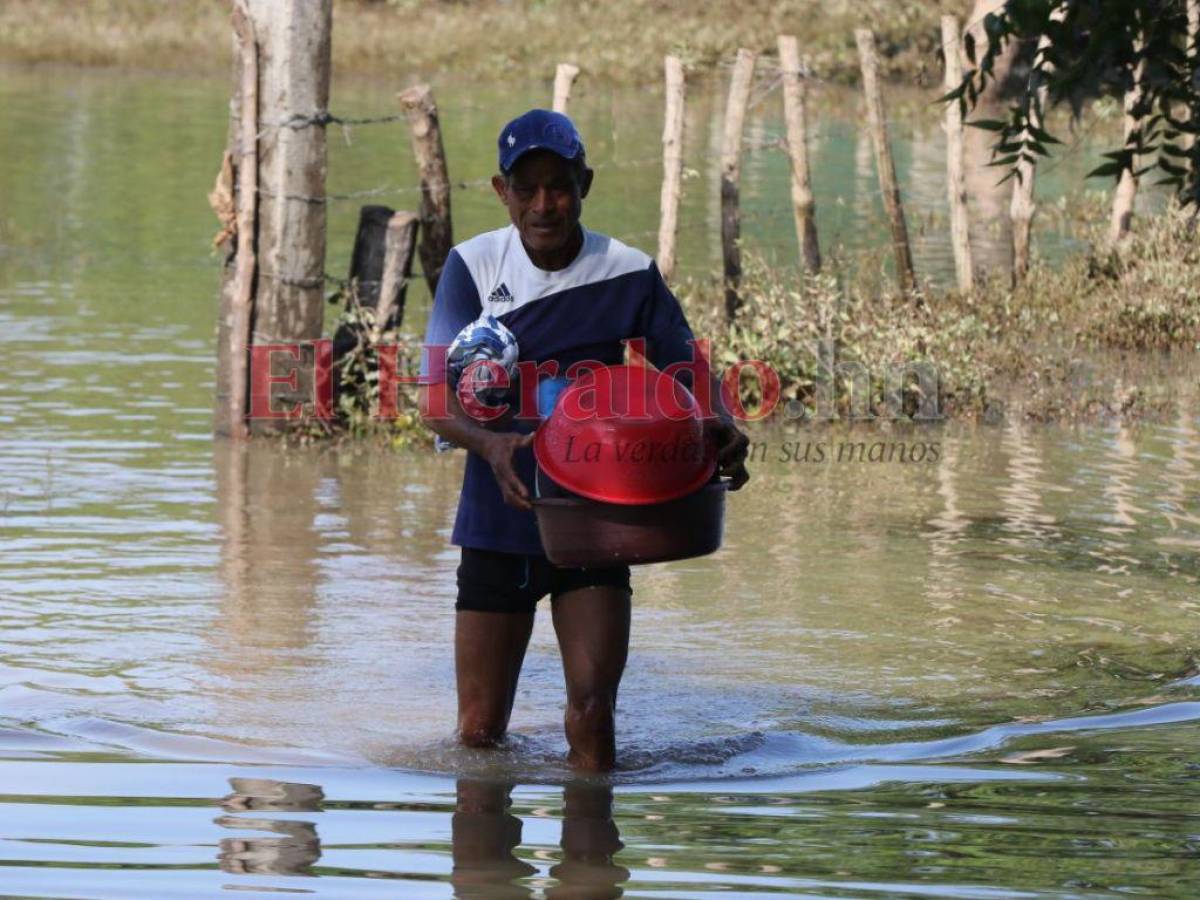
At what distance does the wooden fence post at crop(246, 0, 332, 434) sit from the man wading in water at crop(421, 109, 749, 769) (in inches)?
244

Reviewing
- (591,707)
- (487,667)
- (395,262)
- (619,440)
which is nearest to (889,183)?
(395,262)

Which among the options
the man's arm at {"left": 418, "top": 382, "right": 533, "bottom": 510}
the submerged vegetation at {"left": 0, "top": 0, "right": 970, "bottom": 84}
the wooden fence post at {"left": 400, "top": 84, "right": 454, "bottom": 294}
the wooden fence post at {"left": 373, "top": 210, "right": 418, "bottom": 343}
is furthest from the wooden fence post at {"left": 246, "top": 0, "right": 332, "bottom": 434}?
the submerged vegetation at {"left": 0, "top": 0, "right": 970, "bottom": 84}

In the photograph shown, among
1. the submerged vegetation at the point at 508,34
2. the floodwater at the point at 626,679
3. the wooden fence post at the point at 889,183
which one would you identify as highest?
the submerged vegetation at the point at 508,34

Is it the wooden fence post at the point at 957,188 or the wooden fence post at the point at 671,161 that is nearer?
the wooden fence post at the point at 671,161

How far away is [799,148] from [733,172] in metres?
0.49

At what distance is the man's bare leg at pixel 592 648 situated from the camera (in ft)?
18.5

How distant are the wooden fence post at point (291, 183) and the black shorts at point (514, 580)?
20.5 feet

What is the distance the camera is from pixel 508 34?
48594 millimetres

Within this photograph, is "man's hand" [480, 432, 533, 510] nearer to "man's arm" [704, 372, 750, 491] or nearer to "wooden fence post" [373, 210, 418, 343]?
"man's arm" [704, 372, 750, 491]

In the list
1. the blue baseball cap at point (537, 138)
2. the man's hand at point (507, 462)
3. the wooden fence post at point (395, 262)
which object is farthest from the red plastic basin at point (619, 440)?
the wooden fence post at point (395, 262)

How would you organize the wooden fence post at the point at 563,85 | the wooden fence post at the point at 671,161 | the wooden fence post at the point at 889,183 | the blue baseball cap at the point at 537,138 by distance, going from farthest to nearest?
1. the wooden fence post at the point at 889,183
2. the wooden fence post at the point at 671,161
3. the wooden fence post at the point at 563,85
4. the blue baseball cap at the point at 537,138

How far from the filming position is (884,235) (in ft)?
73.3

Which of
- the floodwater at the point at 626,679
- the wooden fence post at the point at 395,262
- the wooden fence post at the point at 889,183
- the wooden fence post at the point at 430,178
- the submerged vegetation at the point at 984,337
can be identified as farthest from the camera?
the wooden fence post at the point at 889,183

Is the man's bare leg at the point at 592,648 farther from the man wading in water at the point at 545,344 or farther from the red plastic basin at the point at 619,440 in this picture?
the red plastic basin at the point at 619,440
